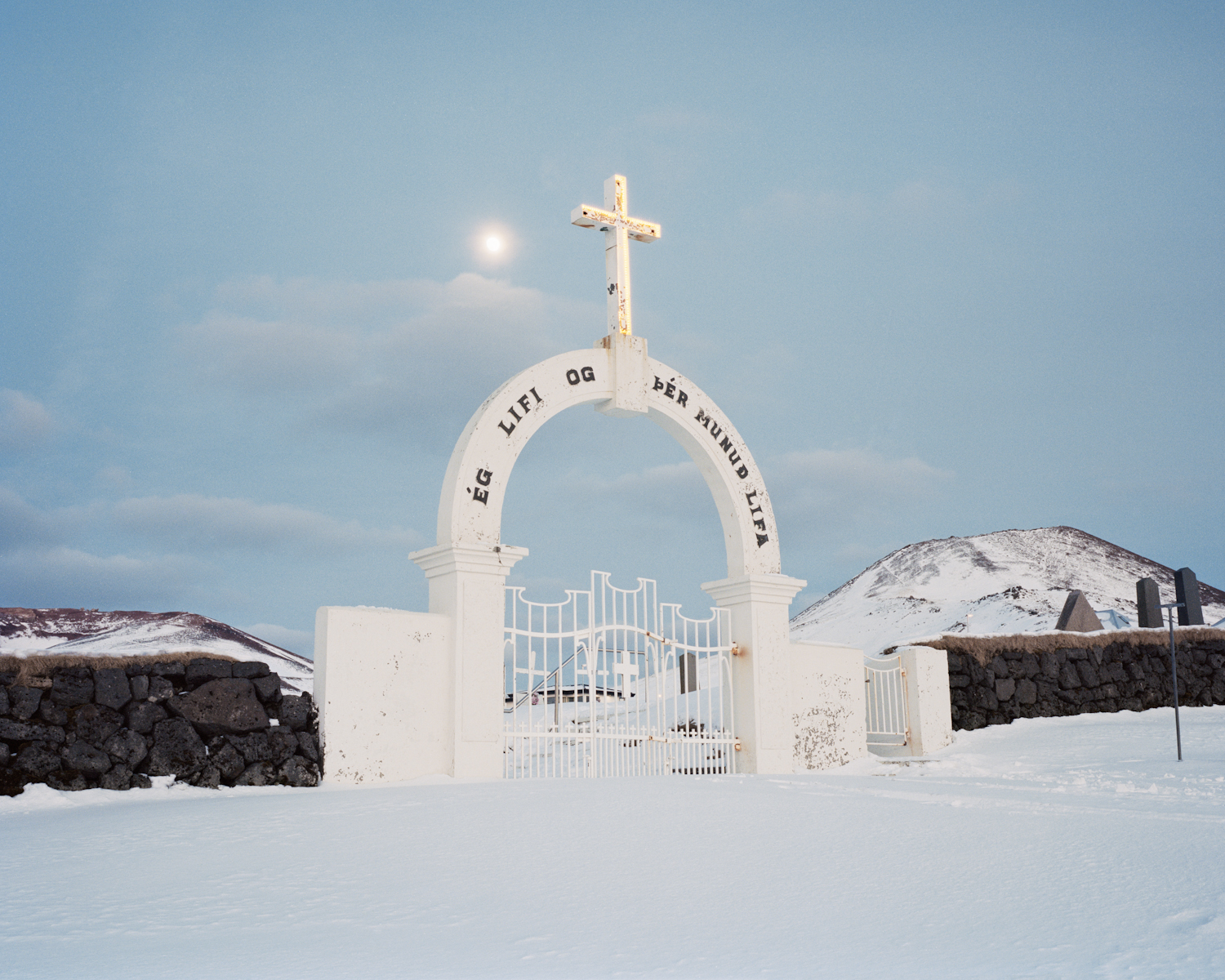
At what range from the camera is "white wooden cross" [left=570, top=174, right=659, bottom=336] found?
11.3 m

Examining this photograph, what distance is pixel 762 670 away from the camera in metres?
11.5

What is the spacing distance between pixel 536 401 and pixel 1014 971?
7.56m

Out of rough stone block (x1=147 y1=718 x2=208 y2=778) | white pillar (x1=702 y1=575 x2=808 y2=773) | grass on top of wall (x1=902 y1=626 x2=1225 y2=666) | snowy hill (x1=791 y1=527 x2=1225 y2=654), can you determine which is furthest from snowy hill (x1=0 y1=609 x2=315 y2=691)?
snowy hill (x1=791 y1=527 x2=1225 y2=654)

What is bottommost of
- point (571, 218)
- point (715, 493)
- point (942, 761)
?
point (942, 761)

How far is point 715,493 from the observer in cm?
1192

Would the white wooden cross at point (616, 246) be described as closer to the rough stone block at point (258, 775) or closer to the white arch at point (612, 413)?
the white arch at point (612, 413)

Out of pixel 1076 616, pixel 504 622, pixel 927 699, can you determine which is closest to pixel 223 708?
pixel 504 622

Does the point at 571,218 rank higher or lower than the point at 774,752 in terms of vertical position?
higher

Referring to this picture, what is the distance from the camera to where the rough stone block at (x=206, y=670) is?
27.1 feet

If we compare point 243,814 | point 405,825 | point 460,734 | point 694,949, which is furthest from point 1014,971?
point 460,734

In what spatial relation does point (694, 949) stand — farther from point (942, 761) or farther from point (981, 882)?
point (942, 761)

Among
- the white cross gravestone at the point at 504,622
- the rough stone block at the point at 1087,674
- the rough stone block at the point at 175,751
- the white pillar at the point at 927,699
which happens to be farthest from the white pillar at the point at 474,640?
the rough stone block at the point at 1087,674

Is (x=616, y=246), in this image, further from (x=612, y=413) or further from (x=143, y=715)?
(x=143, y=715)

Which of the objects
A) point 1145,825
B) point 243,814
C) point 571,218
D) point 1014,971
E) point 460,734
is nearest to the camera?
point 1014,971
